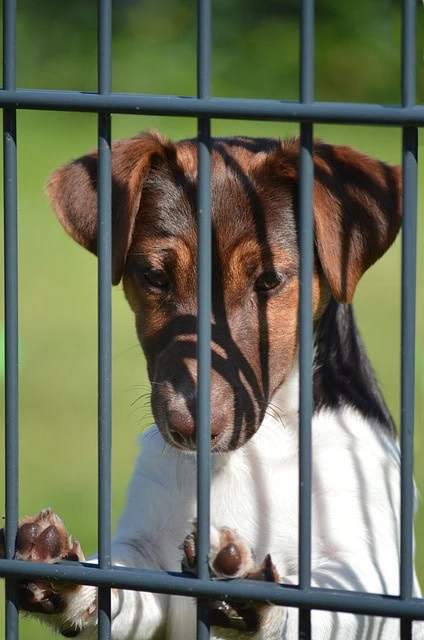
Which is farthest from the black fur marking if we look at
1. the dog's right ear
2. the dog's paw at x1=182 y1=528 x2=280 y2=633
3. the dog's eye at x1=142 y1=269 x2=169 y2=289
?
the dog's paw at x1=182 y1=528 x2=280 y2=633

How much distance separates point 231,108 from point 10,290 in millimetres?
642

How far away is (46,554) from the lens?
8.50 feet

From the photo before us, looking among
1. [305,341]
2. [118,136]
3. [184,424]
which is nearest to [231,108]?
[305,341]

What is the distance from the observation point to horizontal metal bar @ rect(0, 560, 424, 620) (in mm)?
2334

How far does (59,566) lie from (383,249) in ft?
4.42

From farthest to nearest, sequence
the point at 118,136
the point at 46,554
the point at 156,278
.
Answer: the point at 118,136 < the point at 156,278 < the point at 46,554

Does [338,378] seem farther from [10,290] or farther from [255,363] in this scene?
[10,290]

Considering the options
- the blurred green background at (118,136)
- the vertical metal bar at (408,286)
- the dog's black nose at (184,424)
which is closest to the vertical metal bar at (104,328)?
the dog's black nose at (184,424)

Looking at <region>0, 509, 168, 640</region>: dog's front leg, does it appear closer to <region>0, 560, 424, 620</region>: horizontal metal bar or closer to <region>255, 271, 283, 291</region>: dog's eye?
<region>0, 560, 424, 620</region>: horizontal metal bar

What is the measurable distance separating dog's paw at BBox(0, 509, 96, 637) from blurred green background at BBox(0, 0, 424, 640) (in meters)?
2.18

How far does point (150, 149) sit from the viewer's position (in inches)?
139

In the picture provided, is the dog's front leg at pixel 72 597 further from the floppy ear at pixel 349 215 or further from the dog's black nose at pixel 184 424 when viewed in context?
the floppy ear at pixel 349 215

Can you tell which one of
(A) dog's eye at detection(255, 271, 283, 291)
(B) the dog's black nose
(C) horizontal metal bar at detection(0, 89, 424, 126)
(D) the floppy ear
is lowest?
(B) the dog's black nose

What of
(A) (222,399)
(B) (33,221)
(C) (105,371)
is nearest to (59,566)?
(C) (105,371)
